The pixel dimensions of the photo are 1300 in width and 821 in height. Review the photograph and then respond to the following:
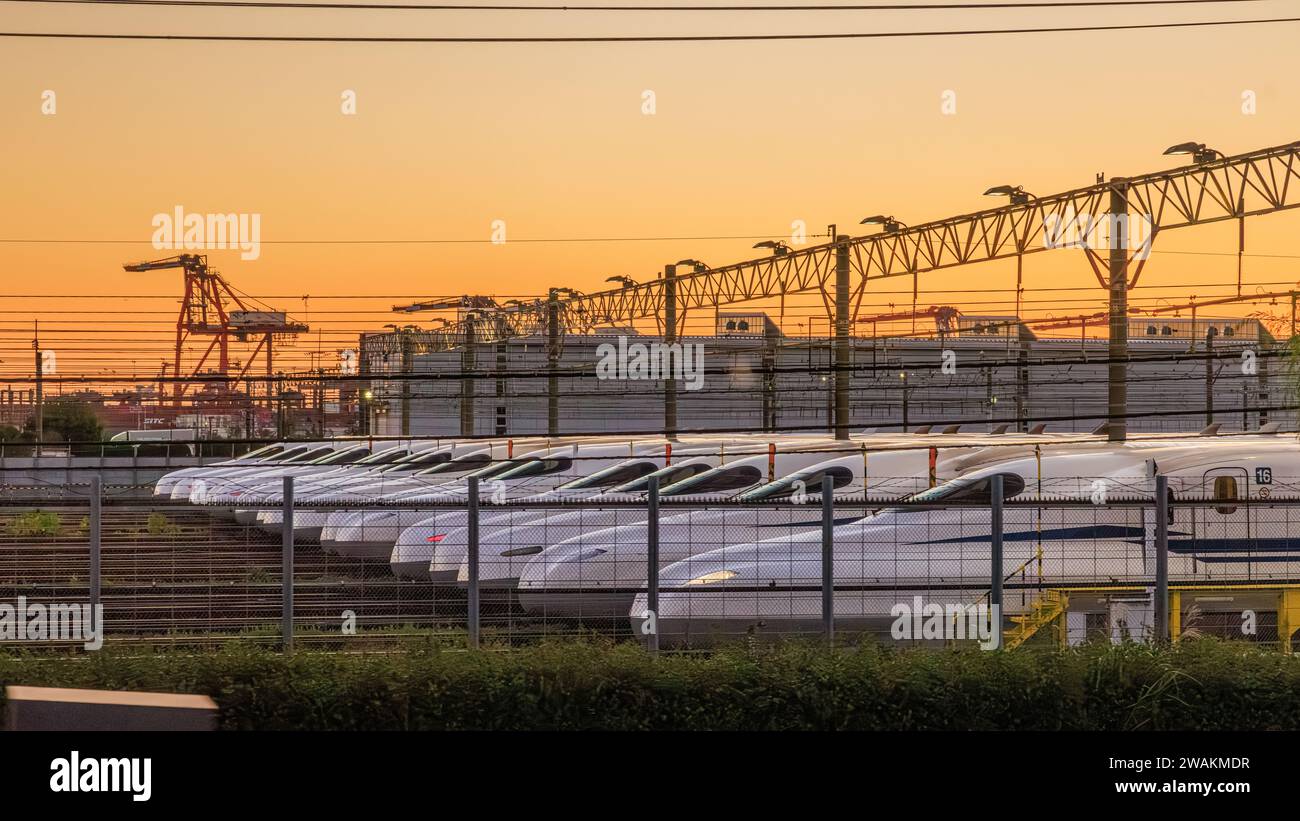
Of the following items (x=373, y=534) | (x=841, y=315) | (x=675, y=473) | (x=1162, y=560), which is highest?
(x=841, y=315)

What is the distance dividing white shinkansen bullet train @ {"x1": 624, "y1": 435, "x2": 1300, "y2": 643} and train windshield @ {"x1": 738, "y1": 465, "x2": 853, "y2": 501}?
2.22 metres

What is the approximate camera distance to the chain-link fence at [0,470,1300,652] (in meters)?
11.5

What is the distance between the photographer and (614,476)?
76.3 feet

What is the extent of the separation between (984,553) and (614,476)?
9.86m

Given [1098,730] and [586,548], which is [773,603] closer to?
Answer: [586,548]

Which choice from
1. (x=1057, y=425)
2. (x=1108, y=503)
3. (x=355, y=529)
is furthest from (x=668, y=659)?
(x=1057, y=425)

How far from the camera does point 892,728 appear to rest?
8406mm

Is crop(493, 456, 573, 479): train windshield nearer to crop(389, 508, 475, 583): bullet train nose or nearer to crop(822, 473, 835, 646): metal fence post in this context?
crop(389, 508, 475, 583): bullet train nose

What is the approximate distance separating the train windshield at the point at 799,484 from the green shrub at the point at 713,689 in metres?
8.61

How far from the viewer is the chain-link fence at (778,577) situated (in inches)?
452

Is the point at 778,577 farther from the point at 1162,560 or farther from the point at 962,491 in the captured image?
the point at 962,491

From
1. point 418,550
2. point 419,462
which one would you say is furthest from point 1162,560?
point 419,462

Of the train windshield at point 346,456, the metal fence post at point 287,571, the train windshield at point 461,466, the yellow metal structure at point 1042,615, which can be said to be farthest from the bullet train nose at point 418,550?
the train windshield at point 346,456

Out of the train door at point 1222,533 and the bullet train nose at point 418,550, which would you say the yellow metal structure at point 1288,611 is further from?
the bullet train nose at point 418,550
